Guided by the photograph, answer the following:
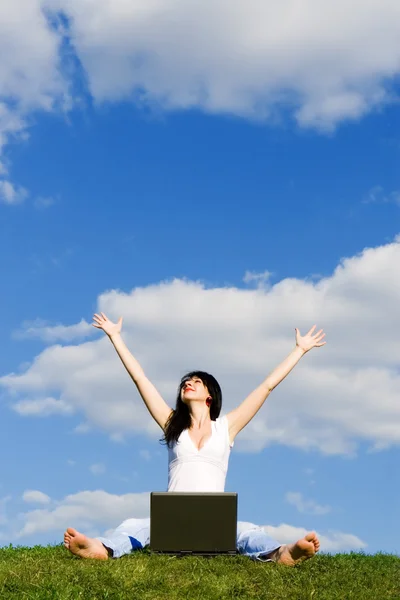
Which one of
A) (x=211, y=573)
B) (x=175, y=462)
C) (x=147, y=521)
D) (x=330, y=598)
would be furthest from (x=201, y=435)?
(x=330, y=598)

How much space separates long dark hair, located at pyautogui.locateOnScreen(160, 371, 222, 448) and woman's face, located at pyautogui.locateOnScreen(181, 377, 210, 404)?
0.05 m

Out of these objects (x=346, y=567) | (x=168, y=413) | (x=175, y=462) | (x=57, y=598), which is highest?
(x=168, y=413)

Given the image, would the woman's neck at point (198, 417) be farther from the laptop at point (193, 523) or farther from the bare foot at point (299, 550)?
the bare foot at point (299, 550)

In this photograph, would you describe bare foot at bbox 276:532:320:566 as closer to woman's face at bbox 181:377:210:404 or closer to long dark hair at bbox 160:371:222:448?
long dark hair at bbox 160:371:222:448

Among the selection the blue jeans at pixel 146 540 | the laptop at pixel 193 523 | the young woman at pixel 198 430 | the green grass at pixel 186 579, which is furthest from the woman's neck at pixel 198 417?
the green grass at pixel 186 579

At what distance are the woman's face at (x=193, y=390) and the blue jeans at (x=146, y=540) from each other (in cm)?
167

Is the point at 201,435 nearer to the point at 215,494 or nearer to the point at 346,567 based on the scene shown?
the point at 215,494

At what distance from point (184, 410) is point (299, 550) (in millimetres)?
2488

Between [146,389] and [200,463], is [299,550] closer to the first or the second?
[200,463]

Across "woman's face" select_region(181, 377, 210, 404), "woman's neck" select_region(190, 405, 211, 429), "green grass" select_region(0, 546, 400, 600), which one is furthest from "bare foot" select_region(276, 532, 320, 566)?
"woman's face" select_region(181, 377, 210, 404)

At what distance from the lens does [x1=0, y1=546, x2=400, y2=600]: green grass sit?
8.06 m

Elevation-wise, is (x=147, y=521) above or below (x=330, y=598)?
above

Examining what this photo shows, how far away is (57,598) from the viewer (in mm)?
7770

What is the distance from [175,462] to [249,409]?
1189mm
